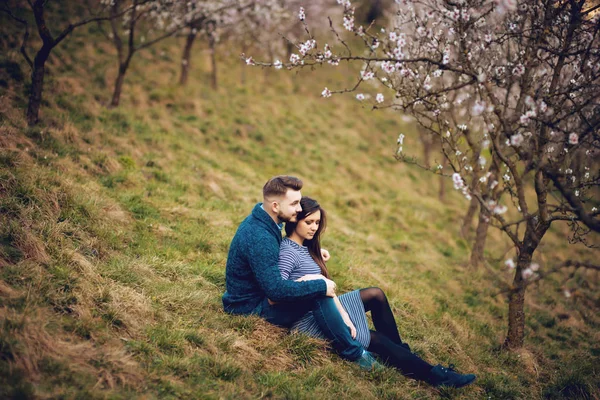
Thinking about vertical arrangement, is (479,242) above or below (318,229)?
above

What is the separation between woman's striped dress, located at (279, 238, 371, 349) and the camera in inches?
169

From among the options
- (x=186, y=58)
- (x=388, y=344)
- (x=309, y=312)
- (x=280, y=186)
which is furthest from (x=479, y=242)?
(x=186, y=58)

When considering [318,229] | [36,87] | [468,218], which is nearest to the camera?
[318,229]

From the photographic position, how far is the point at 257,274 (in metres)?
4.02

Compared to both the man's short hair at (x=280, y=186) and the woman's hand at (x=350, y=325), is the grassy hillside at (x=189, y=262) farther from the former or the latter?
the man's short hair at (x=280, y=186)

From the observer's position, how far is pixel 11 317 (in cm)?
319

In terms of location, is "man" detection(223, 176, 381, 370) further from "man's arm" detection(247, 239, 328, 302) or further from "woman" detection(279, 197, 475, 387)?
"woman" detection(279, 197, 475, 387)

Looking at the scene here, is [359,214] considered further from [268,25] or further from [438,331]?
[268,25]

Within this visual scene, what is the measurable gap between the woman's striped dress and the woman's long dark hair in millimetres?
191

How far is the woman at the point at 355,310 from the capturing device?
421 centimetres

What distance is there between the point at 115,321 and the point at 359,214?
7.37m

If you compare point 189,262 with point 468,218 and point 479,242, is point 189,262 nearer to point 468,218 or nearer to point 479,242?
point 479,242

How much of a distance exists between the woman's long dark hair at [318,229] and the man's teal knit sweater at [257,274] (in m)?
0.34

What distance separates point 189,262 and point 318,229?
6.23 feet
